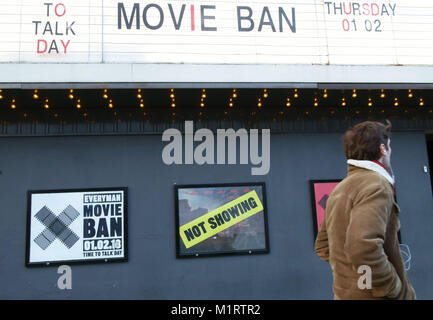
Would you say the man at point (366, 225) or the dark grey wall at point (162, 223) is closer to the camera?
the man at point (366, 225)

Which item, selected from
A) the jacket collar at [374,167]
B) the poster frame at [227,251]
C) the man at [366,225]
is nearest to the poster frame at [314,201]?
the poster frame at [227,251]

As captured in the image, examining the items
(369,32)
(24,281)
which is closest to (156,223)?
(24,281)

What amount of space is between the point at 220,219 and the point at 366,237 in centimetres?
384

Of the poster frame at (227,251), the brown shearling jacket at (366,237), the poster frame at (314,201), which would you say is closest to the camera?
the brown shearling jacket at (366,237)

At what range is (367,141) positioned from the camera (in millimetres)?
Result: 1798

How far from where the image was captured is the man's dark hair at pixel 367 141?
1793mm

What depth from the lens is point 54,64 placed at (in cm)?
434

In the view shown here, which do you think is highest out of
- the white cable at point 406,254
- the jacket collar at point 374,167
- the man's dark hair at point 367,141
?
the man's dark hair at point 367,141

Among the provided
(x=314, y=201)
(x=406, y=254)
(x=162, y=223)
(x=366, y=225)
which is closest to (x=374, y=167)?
(x=366, y=225)

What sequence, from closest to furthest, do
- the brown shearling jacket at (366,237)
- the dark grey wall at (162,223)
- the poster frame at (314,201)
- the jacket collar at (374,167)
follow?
the brown shearling jacket at (366,237)
the jacket collar at (374,167)
the dark grey wall at (162,223)
the poster frame at (314,201)

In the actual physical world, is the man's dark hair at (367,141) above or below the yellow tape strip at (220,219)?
above

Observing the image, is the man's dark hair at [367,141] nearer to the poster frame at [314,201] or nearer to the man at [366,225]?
the man at [366,225]

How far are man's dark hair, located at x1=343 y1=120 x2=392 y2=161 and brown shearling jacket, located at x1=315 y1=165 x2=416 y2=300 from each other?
89 millimetres
